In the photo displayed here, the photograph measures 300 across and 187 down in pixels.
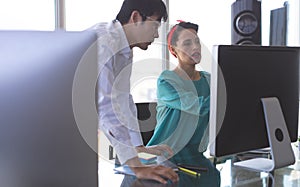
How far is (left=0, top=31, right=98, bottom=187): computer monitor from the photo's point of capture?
673 mm

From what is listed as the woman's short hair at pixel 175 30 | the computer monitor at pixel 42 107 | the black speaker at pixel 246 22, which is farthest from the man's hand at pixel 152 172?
the black speaker at pixel 246 22

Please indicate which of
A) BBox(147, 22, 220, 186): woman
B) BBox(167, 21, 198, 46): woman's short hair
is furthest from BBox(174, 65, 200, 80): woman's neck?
BBox(167, 21, 198, 46): woman's short hair

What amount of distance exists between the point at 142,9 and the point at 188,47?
0.72 m

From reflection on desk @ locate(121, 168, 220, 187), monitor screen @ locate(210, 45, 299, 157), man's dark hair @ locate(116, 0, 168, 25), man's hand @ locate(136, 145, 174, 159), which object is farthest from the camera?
man's hand @ locate(136, 145, 174, 159)

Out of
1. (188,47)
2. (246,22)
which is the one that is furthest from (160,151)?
(246,22)

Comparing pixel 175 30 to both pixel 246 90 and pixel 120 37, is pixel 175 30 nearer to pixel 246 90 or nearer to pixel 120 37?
pixel 120 37

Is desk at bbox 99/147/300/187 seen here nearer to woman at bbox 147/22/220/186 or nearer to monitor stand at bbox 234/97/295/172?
monitor stand at bbox 234/97/295/172

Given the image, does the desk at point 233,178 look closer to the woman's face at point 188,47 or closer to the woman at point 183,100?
the woman at point 183,100

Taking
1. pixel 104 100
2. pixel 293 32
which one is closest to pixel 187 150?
pixel 104 100

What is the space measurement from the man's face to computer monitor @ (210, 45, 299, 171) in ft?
1.21

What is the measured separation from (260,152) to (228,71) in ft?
2.28

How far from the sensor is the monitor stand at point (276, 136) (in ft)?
4.23

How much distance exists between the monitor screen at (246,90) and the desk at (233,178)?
0.13m

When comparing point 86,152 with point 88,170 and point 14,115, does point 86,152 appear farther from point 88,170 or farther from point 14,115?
point 14,115
